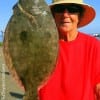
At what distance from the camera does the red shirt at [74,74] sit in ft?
14.1

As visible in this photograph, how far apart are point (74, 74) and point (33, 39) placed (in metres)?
1.23

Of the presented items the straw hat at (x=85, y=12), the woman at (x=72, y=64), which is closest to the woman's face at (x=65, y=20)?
the woman at (x=72, y=64)

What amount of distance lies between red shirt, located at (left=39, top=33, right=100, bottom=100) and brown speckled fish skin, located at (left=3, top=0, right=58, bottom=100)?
3.46 ft

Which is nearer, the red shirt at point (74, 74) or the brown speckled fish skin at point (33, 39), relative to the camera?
the brown speckled fish skin at point (33, 39)

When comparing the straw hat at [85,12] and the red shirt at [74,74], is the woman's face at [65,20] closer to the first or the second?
the straw hat at [85,12]

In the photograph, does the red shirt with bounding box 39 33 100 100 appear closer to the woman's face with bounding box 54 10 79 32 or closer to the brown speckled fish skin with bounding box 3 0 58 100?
the woman's face with bounding box 54 10 79 32

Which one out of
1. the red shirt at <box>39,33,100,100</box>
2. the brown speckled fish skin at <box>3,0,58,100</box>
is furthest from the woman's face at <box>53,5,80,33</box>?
the brown speckled fish skin at <box>3,0,58,100</box>

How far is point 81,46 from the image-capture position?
4449mm

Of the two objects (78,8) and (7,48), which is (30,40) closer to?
(7,48)

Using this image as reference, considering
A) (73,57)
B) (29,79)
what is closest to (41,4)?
(29,79)

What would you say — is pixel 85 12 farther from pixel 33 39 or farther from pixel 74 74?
Answer: pixel 33 39

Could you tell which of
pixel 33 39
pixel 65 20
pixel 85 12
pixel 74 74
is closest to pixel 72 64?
pixel 74 74

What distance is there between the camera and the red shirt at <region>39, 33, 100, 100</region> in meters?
4.31

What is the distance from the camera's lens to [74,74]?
14.2 ft
